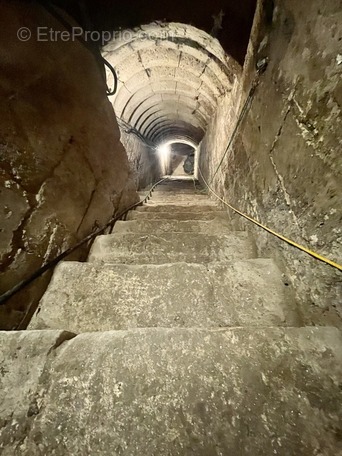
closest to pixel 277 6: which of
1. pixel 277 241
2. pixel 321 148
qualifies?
pixel 321 148

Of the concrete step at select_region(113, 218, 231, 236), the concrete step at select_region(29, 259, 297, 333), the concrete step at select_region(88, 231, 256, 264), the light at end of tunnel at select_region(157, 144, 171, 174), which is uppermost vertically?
the light at end of tunnel at select_region(157, 144, 171, 174)

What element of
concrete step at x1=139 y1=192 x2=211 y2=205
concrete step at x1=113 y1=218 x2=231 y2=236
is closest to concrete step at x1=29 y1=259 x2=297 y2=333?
concrete step at x1=113 y1=218 x2=231 y2=236

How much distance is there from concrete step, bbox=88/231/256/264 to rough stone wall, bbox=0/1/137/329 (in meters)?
0.31

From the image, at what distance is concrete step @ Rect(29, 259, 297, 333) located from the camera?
136 centimetres

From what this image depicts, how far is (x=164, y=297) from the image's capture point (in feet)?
4.90

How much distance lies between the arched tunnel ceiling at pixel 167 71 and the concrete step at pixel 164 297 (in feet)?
8.89

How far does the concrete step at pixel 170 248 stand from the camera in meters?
2.06

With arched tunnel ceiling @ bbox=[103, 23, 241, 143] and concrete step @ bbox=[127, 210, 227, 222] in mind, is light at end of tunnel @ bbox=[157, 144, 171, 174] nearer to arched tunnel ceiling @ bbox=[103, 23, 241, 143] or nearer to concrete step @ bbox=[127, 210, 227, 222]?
arched tunnel ceiling @ bbox=[103, 23, 241, 143]

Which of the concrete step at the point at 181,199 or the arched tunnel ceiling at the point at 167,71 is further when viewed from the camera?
the concrete step at the point at 181,199

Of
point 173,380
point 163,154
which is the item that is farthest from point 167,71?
point 163,154

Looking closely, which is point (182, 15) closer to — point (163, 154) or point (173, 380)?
point (173, 380)

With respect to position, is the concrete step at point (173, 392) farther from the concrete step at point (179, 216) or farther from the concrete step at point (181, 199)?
the concrete step at point (181, 199)

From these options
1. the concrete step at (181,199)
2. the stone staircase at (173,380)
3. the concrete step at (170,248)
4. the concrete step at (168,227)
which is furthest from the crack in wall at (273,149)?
the concrete step at (181,199)

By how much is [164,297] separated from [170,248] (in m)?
0.78
